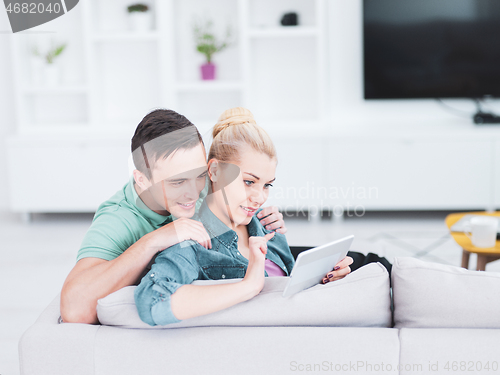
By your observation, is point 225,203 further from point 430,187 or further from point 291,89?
point 291,89

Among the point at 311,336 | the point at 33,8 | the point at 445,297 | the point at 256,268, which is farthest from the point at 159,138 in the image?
the point at 33,8

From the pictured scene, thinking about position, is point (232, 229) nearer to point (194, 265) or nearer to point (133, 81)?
point (194, 265)

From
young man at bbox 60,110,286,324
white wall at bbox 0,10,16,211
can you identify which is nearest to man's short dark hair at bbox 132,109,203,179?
young man at bbox 60,110,286,324

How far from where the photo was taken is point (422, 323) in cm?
94

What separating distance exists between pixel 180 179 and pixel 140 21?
110 inches

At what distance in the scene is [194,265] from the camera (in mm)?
1054

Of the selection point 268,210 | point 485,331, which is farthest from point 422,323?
point 268,210

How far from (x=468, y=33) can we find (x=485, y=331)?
3075 mm

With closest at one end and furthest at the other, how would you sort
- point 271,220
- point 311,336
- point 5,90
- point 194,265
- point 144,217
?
point 311,336, point 194,265, point 144,217, point 271,220, point 5,90

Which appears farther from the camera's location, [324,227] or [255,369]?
[324,227]

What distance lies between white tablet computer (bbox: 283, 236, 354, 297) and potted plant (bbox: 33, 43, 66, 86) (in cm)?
320

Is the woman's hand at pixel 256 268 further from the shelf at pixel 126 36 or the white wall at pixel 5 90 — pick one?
the white wall at pixel 5 90

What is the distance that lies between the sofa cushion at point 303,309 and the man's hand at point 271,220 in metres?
0.52

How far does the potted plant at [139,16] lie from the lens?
3.61m
